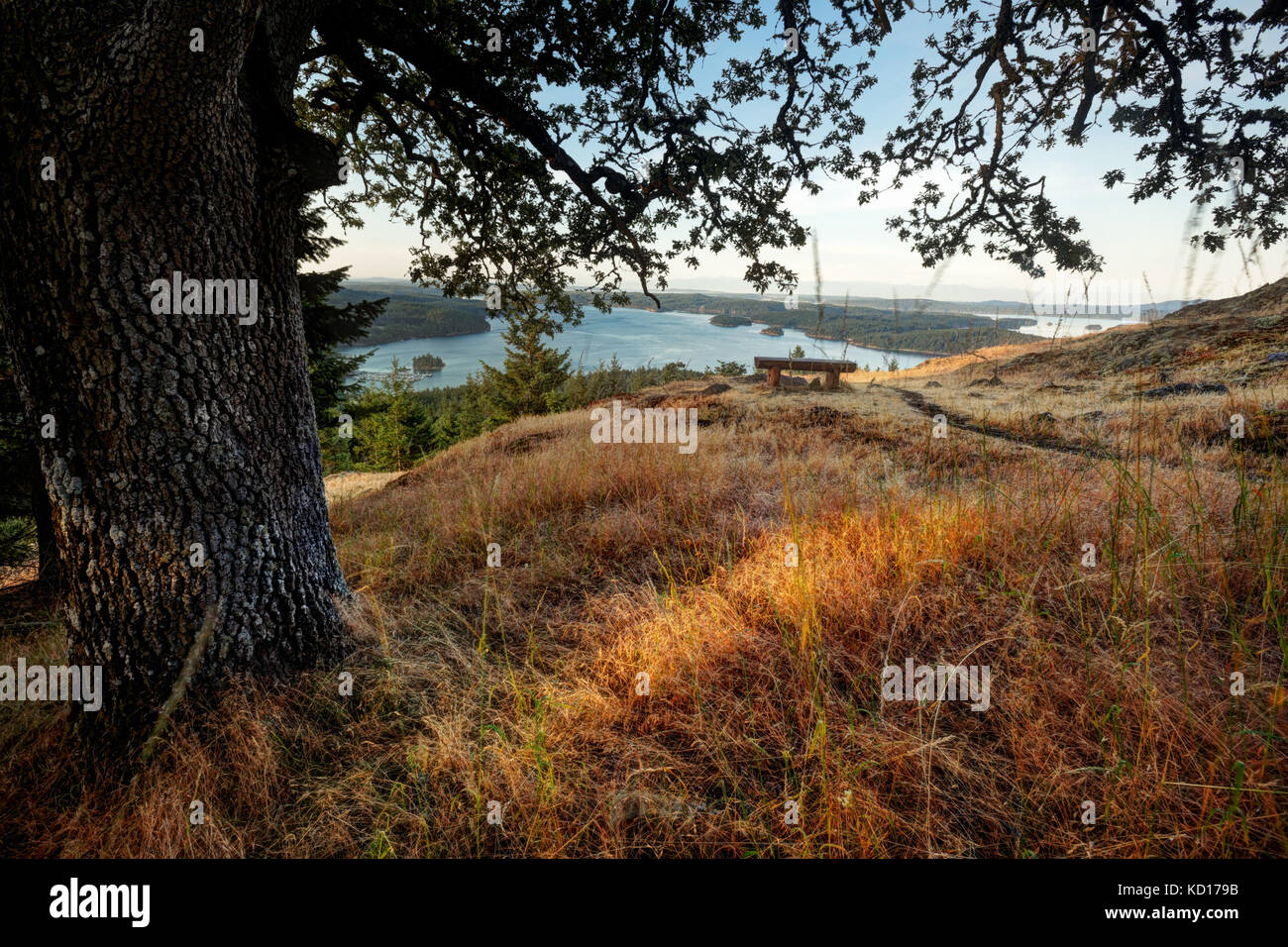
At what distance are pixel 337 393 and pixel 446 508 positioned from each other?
10.3 metres

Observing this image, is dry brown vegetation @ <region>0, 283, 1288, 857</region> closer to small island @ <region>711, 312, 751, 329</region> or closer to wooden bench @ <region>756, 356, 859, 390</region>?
wooden bench @ <region>756, 356, 859, 390</region>

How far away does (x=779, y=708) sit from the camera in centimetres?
184

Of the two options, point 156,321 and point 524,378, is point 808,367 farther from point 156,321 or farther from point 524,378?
point 524,378

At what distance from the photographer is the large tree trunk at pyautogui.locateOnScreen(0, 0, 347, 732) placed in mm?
1782

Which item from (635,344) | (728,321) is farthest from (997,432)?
(728,321)

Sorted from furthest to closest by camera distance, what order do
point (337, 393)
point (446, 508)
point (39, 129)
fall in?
point (337, 393) → point (446, 508) → point (39, 129)

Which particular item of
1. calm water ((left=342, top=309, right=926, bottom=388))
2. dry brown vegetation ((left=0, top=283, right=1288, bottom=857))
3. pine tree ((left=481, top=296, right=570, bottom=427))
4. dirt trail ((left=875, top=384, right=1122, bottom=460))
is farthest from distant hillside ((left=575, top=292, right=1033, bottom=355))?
calm water ((left=342, top=309, right=926, bottom=388))

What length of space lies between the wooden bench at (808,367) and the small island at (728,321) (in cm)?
4264

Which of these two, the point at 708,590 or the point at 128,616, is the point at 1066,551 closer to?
the point at 708,590

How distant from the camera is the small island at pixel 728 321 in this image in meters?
55.1

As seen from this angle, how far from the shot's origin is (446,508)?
4.44 metres

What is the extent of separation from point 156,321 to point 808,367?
12646mm

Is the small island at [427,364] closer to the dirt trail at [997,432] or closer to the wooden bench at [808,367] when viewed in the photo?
the wooden bench at [808,367]
